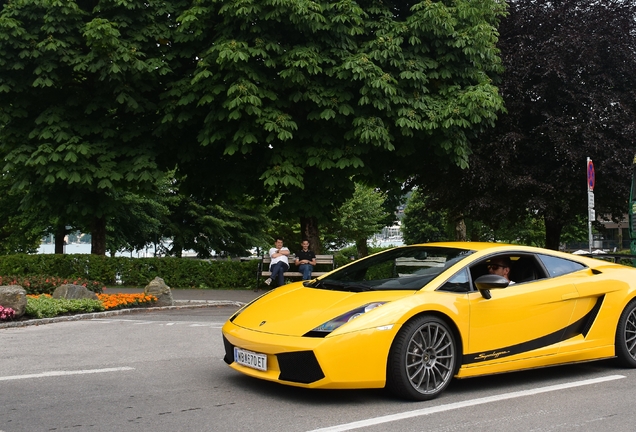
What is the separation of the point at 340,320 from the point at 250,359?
872 millimetres

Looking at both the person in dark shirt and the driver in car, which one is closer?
the driver in car

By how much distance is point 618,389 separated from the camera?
6844 mm

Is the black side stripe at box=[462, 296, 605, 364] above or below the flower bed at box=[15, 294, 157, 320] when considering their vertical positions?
below

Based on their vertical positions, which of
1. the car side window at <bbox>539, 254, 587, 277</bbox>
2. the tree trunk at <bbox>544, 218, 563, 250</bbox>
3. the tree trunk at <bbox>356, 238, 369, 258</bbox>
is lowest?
the car side window at <bbox>539, 254, 587, 277</bbox>

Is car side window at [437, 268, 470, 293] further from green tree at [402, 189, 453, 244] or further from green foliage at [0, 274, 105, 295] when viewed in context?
green tree at [402, 189, 453, 244]

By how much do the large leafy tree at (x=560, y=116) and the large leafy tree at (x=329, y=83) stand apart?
484 cm

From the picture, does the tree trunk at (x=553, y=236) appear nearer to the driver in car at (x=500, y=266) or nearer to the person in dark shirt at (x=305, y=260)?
the person in dark shirt at (x=305, y=260)

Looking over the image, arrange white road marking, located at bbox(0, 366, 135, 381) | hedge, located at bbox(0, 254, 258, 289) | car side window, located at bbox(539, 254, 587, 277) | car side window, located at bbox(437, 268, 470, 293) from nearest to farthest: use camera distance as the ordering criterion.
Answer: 1. car side window, located at bbox(437, 268, 470, 293)
2. white road marking, located at bbox(0, 366, 135, 381)
3. car side window, located at bbox(539, 254, 587, 277)
4. hedge, located at bbox(0, 254, 258, 289)

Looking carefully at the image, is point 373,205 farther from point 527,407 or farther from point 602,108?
point 527,407

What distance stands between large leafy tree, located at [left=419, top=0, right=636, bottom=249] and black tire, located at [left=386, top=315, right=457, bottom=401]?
57.7ft

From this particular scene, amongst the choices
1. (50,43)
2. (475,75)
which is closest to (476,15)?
(475,75)

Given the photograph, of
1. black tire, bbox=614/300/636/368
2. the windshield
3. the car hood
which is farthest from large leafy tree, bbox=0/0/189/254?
black tire, bbox=614/300/636/368

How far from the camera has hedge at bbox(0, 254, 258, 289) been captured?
21.5 metres

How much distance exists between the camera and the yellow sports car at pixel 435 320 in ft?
19.7
